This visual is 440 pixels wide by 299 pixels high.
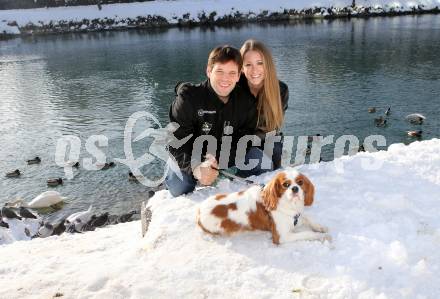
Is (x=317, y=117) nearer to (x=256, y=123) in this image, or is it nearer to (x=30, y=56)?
(x=256, y=123)

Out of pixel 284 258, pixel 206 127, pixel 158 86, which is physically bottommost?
pixel 284 258

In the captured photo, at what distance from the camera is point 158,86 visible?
28.8 metres

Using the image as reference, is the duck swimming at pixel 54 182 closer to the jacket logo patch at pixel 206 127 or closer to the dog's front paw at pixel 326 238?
the jacket logo patch at pixel 206 127

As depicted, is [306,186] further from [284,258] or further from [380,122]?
[380,122]

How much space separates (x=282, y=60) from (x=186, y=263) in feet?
95.0

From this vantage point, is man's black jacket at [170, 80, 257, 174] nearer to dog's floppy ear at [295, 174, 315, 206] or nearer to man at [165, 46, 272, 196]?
man at [165, 46, 272, 196]

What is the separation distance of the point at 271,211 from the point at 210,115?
2.61 m

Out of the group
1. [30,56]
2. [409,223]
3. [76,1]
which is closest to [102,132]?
[409,223]

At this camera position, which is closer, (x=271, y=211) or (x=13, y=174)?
(x=271, y=211)

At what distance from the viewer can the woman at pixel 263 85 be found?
751 centimetres

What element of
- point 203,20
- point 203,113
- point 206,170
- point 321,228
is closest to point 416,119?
point 203,113

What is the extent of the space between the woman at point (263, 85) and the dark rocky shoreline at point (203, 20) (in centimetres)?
5431

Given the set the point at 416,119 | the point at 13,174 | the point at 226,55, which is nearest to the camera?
the point at 226,55

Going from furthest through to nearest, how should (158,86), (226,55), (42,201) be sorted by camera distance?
(158,86) → (42,201) → (226,55)
